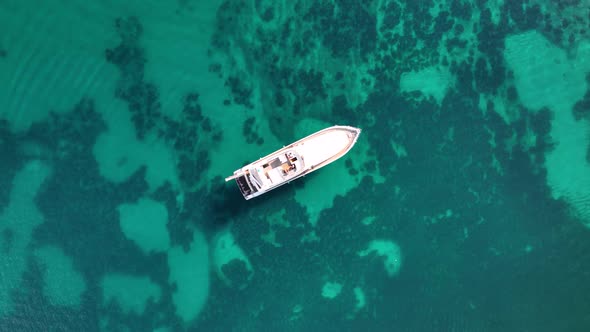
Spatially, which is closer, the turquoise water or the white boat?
the white boat

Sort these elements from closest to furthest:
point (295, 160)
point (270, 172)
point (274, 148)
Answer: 1. point (295, 160)
2. point (270, 172)
3. point (274, 148)

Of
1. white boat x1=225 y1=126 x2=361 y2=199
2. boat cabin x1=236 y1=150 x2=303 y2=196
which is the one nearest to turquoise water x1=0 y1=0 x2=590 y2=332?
white boat x1=225 y1=126 x2=361 y2=199

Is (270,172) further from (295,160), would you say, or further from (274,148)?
(274,148)

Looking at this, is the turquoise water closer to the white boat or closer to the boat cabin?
the white boat

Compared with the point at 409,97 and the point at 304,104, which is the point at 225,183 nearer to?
the point at 304,104

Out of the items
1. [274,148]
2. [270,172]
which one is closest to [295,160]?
[270,172]

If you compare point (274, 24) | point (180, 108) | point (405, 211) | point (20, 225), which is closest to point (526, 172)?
point (405, 211)
